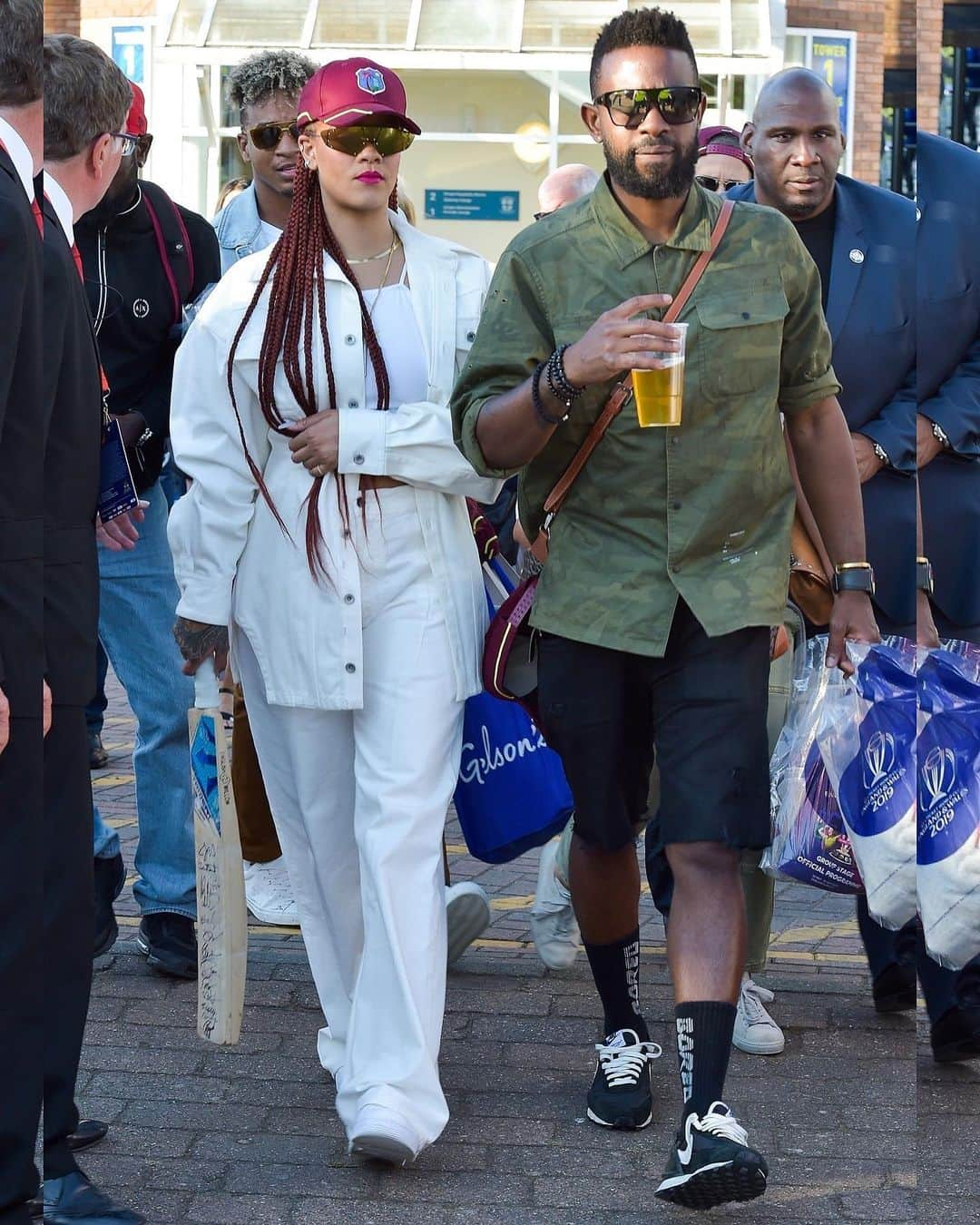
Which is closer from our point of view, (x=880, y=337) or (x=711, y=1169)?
(x=711, y=1169)

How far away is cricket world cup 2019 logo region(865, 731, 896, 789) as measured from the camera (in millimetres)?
3572

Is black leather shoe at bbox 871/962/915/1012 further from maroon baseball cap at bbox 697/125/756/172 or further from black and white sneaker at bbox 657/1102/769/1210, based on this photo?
maroon baseball cap at bbox 697/125/756/172

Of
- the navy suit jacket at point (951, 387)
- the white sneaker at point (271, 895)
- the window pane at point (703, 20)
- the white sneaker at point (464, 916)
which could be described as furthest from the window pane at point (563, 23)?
the navy suit jacket at point (951, 387)

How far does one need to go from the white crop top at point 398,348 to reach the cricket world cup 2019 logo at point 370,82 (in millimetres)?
375

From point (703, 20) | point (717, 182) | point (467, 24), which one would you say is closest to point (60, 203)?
point (717, 182)

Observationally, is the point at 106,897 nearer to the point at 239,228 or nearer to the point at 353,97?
the point at 239,228

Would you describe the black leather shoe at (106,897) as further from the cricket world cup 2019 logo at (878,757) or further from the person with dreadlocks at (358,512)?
the cricket world cup 2019 logo at (878,757)

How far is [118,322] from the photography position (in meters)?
4.30

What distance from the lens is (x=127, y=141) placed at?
3576 millimetres

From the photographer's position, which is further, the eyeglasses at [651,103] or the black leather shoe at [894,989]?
the black leather shoe at [894,989]

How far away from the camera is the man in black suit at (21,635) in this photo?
9.12 feet

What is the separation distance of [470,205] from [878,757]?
7.65 ft

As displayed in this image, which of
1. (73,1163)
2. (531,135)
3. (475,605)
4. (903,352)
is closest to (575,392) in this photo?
(475,605)

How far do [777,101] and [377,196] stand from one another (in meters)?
0.97
